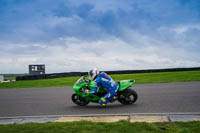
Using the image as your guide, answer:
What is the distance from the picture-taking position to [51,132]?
4.96 m

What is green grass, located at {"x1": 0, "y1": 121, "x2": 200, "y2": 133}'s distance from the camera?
4779 mm

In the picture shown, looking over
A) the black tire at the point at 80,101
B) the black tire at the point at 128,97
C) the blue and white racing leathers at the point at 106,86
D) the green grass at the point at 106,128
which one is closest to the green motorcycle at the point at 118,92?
the black tire at the point at 128,97

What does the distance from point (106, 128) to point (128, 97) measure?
373 centimetres

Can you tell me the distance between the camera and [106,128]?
507cm

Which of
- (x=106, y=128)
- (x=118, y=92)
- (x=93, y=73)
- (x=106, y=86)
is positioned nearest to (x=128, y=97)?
(x=118, y=92)

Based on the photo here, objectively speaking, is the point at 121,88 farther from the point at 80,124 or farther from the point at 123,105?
the point at 80,124

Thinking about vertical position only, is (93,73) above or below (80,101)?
above

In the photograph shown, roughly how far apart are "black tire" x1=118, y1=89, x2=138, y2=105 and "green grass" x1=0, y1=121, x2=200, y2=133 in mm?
3158

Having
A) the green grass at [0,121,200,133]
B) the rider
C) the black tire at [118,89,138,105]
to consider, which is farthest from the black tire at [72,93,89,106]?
the green grass at [0,121,200,133]

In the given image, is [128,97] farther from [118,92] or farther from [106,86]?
[106,86]

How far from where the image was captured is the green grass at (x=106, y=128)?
4779 millimetres

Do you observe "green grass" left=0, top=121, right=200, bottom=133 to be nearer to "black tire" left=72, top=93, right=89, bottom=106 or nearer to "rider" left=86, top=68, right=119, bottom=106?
"rider" left=86, top=68, right=119, bottom=106

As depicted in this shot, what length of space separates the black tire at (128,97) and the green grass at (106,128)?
124 inches

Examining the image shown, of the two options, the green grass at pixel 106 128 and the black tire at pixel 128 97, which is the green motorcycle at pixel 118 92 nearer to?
the black tire at pixel 128 97
